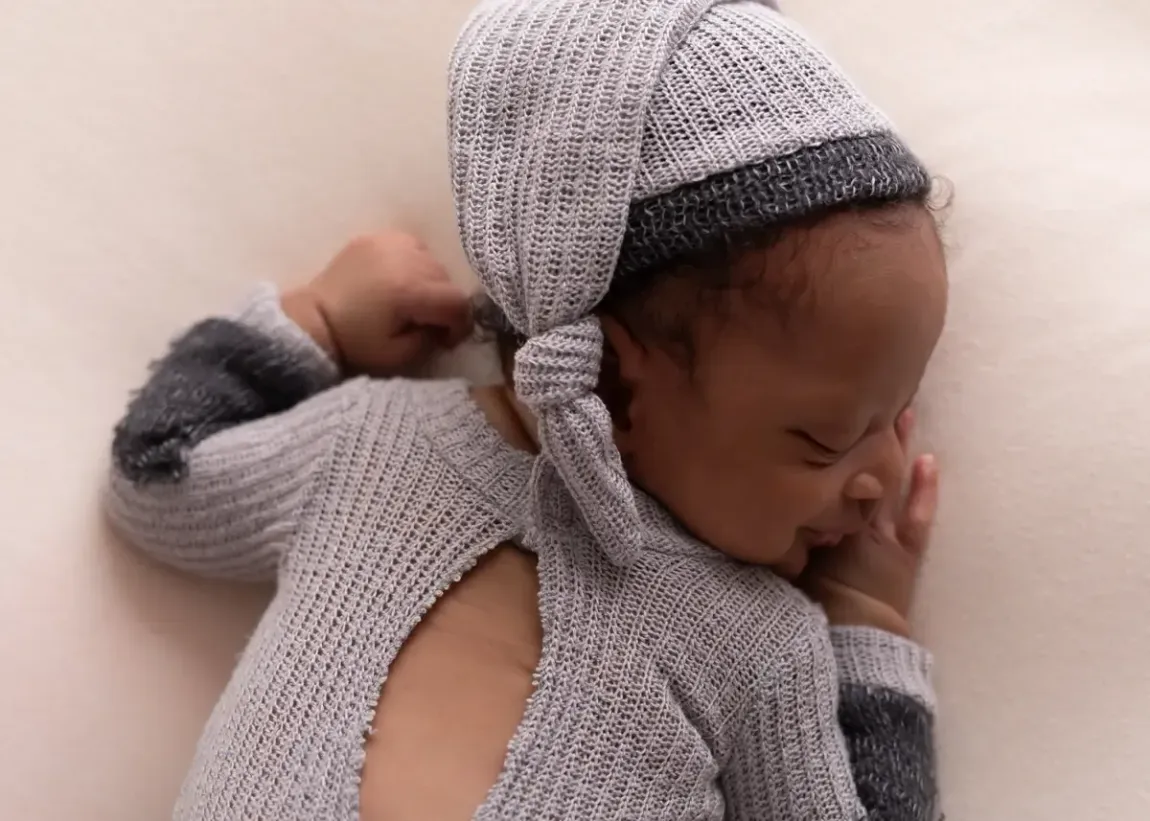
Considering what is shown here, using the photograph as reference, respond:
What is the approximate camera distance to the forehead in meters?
0.73

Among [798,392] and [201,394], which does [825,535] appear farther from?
[201,394]

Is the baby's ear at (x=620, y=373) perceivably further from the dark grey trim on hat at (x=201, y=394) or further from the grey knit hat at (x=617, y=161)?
the dark grey trim on hat at (x=201, y=394)

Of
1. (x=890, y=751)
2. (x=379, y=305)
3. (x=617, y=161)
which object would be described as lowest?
(x=890, y=751)

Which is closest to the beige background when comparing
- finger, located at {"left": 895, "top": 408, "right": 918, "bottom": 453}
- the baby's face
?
finger, located at {"left": 895, "top": 408, "right": 918, "bottom": 453}

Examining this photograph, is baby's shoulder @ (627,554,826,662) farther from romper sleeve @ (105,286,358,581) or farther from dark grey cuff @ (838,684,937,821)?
romper sleeve @ (105,286,358,581)

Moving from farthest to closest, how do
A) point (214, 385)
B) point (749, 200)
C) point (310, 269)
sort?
point (310, 269), point (214, 385), point (749, 200)

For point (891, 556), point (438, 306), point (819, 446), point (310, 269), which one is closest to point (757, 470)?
point (819, 446)

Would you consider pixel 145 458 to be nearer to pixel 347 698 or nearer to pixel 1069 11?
pixel 347 698

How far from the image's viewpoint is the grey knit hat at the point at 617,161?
0.73 metres

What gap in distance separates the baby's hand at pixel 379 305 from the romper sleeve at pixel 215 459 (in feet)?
0.19

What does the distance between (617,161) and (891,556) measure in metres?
0.38

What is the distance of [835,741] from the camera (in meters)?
0.84

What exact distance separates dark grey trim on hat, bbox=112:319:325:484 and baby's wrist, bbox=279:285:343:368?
0.03 metres

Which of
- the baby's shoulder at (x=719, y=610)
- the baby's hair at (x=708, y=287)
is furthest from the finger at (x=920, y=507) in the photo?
the baby's hair at (x=708, y=287)
